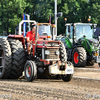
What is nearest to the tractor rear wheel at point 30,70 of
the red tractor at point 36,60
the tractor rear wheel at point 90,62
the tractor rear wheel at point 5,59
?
the red tractor at point 36,60

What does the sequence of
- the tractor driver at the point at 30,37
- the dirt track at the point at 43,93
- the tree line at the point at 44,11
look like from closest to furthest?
the dirt track at the point at 43,93 < the tractor driver at the point at 30,37 < the tree line at the point at 44,11

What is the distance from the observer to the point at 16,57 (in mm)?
10047

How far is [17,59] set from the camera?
10031mm

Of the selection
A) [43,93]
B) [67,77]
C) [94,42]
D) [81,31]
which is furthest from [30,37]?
[81,31]

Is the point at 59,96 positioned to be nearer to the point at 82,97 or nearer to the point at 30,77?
the point at 82,97

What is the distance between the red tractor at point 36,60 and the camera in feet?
31.3

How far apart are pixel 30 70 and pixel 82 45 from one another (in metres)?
8.02

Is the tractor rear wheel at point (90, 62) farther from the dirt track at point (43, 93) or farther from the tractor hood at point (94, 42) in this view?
the dirt track at point (43, 93)

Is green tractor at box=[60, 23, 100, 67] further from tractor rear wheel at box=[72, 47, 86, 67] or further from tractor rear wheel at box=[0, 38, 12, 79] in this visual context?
tractor rear wheel at box=[0, 38, 12, 79]

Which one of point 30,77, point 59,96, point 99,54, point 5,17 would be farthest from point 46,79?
point 5,17

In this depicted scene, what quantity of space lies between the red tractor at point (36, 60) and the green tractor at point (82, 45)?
19.0 feet

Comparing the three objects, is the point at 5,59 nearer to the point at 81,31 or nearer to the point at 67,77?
the point at 67,77

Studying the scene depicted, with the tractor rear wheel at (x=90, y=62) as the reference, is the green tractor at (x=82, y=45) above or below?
above

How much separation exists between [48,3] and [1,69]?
30.3 m
